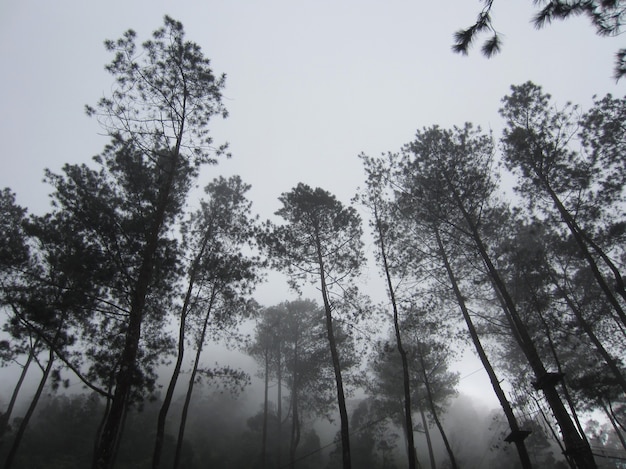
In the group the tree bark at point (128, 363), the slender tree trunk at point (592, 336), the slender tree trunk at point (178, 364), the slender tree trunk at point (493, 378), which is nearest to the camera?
the tree bark at point (128, 363)

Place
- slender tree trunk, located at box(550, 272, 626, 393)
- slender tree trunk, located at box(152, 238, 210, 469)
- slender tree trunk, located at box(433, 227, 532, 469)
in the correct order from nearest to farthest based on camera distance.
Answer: slender tree trunk, located at box(433, 227, 532, 469) < slender tree trunk, located at box(152, 238, 210, 469) < slender tree trunk, located at box(550, 272, 626, 393)

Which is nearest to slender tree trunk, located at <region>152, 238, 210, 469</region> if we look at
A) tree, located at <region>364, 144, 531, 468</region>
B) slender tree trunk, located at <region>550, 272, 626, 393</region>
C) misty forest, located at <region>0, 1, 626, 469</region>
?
misty forest, located at <region>0, 1, 626, 469</region>

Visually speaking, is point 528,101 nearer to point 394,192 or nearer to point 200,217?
point 394,192

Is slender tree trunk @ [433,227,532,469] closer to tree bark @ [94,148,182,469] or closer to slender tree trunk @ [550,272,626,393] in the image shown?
slender tree trunk @ [550,272,626,393]

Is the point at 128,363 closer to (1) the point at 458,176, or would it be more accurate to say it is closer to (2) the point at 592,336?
(1) the point at 458,176

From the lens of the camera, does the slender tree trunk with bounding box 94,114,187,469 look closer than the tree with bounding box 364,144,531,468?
Yes

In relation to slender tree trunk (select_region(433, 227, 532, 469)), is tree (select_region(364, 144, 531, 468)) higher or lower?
higher

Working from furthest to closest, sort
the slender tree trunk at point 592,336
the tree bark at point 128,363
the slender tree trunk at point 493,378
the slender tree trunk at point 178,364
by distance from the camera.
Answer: the slender tree trunk at point 592,336 → the slender tree trunk at point 178,364 → the slender tree trunk at point 493,378 → the tree bark at point 128,363

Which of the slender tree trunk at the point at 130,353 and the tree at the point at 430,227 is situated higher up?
the tree at the point at 430,227

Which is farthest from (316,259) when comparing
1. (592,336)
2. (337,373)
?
(592,336)

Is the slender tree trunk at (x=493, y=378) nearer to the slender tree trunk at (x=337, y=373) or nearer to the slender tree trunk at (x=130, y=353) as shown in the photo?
the slender tree trunk at (x=337, y=373)

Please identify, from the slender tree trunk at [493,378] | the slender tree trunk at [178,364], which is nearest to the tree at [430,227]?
the slender tree trunk at [493,378]

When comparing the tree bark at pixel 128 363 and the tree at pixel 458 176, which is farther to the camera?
the tree at pixel 458 176

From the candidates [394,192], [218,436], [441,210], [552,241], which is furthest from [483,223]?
[218,436]
